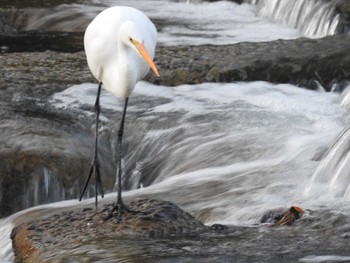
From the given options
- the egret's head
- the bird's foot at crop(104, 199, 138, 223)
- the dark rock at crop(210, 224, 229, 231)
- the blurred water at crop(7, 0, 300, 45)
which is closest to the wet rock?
the dark rock at crop(210, 224, 229, 231)

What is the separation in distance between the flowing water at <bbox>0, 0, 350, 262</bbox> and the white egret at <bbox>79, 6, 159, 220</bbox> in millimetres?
676

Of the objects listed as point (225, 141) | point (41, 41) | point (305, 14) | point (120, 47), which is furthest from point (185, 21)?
point (120, 47)

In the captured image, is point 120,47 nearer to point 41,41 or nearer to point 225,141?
point 225,141

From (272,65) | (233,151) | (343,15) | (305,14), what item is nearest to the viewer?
(233,151)

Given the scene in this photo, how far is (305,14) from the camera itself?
11.2 metres

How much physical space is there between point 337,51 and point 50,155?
9.15ft

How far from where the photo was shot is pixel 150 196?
6246 millimetres

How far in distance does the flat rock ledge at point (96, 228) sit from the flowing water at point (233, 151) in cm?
34

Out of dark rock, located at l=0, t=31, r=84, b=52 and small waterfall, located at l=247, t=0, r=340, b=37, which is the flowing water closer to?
dark rock, located at l=0, t=31, r=84, b=52

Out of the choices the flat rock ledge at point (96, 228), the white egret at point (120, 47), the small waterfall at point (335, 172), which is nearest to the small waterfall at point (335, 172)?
the small waterfall at point (335, 172)

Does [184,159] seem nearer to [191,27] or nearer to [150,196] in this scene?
[150,196]

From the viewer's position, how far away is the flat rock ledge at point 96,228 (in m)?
4.94

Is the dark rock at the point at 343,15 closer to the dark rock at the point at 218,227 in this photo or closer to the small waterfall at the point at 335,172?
the small waterfall at the point at 335,172

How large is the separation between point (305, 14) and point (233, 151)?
4.71m
